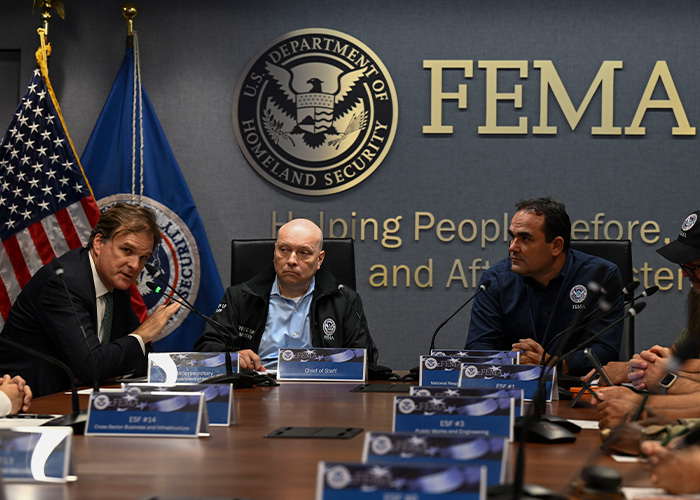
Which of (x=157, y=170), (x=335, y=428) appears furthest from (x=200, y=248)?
(x=335, y=428)

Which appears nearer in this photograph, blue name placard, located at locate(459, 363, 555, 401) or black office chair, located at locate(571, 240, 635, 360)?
blue name placard, located at locate(459, 363, 555, 401)

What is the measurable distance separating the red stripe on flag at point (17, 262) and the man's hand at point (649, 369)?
310cm

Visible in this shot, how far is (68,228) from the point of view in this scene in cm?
425

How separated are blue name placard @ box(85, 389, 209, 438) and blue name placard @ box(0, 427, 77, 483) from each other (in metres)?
0.38

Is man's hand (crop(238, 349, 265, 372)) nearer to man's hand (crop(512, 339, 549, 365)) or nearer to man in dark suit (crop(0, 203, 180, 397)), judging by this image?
man in dark suit (crop(0, 203, 180, 397))

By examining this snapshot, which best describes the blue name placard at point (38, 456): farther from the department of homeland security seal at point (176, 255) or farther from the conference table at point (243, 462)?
the department of homeland security seal at point (176, 255)

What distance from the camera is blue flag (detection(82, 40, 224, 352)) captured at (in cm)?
458

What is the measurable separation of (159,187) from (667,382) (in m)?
3.16

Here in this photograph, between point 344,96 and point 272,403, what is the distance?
9.00 ft

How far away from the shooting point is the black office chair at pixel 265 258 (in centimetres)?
374

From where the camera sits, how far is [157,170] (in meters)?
4.63

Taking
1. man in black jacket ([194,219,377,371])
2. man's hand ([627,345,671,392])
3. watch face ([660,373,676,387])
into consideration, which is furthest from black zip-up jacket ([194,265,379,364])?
watch face ([660,373,676,387])

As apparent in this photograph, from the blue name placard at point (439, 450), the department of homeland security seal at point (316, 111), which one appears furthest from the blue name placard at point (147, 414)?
the department of homeland security seal at point (316, 111)

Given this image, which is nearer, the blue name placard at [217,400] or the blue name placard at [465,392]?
the blue name placard at [465,392]
